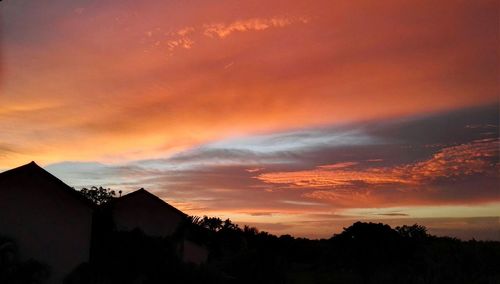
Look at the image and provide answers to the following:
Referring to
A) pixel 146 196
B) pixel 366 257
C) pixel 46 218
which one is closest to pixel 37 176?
pixel 46 218

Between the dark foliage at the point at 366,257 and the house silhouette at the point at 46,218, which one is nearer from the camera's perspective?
the house silhouette at the point at 46,218

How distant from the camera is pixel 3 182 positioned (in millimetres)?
23953

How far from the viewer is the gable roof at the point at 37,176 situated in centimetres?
2391

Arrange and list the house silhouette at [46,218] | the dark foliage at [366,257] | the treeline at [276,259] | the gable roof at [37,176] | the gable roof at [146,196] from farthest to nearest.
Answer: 1. the gable roof at [146,196]
2. the dark foliage at [366,257]
3. the treeline at [276,259]
4. the house silhouette at [46,218]
5. the gable roof at [37,176]

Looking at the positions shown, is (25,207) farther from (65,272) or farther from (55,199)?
(65,272)

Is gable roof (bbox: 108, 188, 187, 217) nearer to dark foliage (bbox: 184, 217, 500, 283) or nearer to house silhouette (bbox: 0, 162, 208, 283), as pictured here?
dark foliage (bbox: 184, 217, 500, 283)

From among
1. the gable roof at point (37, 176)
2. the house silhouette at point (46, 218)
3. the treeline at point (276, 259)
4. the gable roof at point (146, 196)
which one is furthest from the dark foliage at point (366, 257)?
the gable roof at point (37, 176)

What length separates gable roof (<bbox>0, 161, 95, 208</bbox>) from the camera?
78.4 feet

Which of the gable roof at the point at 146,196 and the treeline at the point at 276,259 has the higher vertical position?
the gable roof at the point at 146,196

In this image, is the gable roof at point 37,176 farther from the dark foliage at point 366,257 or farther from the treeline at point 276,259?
the dark foliage at point 366,257

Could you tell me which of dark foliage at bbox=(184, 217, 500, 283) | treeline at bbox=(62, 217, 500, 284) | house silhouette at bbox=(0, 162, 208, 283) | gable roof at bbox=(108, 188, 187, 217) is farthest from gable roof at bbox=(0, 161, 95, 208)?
dark foliage at bbox=(184, 217, 500, 283)

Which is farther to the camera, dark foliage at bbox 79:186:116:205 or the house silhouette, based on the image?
dark foliage at bbox 79:186:116:205

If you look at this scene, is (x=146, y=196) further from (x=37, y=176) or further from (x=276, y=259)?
(x=37, y=176)

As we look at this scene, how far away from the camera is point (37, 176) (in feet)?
80.7
